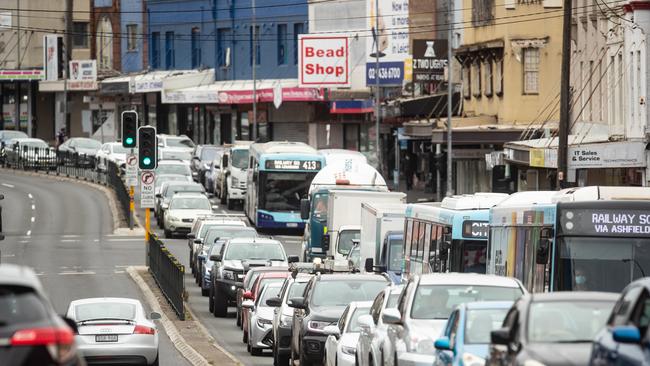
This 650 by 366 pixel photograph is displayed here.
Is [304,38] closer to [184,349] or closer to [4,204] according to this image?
[4,204]

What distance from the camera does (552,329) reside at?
14164 millimetres

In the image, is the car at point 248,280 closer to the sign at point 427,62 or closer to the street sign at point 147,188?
the street sign at point 147,188

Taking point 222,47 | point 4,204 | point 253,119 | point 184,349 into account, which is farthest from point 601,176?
point 222,47

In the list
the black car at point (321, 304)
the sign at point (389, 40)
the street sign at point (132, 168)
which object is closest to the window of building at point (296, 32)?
the sign at point (389, 40)

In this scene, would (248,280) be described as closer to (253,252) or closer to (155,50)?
(253,252)

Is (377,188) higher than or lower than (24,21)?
lower

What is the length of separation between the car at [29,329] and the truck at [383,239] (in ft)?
68.8

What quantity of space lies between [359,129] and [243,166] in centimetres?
1889

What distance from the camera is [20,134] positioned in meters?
92.2

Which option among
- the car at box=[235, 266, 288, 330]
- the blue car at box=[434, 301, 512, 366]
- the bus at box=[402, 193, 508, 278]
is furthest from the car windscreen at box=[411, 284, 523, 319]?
the car at box=[235, 266, 288, 330]

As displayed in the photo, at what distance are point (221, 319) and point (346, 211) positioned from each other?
6.60 meters

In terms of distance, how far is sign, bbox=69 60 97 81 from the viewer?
331ft

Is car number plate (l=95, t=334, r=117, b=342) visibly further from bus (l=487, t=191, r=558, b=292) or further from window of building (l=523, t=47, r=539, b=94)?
window of building (l=523, t=47, r=539, b=94)

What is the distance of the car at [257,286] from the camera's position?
1211 inches
